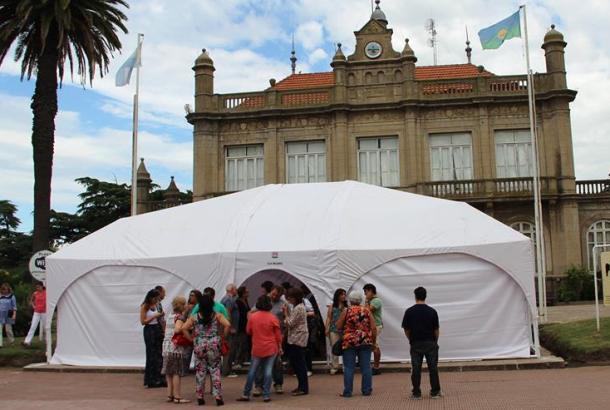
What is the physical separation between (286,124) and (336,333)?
23104 mm

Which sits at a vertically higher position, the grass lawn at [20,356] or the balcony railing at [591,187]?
the balcony railing at [591,187]

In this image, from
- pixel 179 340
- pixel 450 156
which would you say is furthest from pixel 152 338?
pixel 450 156

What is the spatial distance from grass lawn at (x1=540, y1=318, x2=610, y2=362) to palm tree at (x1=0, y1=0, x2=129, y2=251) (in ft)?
50.9

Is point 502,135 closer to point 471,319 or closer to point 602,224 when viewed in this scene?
point 602,224

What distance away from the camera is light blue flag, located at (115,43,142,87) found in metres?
23.5

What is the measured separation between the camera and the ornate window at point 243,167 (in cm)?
3413

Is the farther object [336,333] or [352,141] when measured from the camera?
[352,141]

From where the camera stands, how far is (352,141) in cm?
3322

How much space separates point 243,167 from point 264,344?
965 inches

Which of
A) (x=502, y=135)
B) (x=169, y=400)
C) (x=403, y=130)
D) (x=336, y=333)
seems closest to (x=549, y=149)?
(x=502, y=135)

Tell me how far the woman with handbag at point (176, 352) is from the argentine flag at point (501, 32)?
16647 millimetres

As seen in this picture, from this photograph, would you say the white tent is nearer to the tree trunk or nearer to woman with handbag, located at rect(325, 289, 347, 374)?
woman with handbag, located at rect(325, 289, 347, 374)

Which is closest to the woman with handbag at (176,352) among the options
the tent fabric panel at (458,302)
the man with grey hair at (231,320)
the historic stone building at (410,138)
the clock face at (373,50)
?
the man with grey hair at (231,320)

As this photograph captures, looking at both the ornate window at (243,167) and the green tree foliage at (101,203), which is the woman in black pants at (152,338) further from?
the green tree foliage at (101,203)
